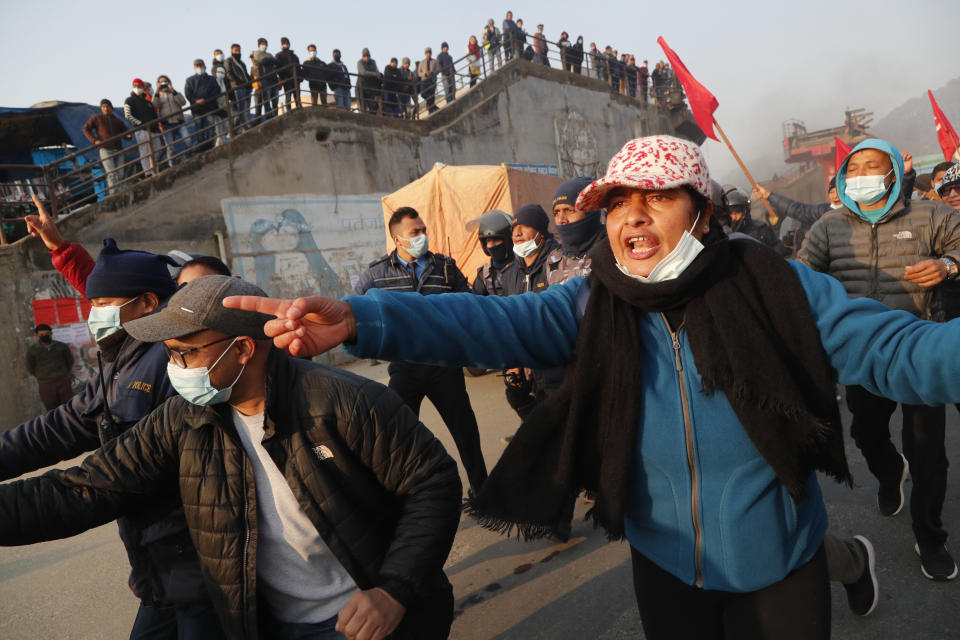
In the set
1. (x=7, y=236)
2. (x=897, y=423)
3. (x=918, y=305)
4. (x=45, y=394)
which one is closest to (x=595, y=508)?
(x=918, y=305)

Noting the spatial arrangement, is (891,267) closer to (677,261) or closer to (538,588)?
(677,261)

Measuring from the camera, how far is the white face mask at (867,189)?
136 inches

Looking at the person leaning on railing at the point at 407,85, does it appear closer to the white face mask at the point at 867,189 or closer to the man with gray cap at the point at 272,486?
the white face mask at the point at 867,189

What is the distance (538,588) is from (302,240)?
10.4 meters

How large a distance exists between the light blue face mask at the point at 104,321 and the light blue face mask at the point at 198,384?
93cm

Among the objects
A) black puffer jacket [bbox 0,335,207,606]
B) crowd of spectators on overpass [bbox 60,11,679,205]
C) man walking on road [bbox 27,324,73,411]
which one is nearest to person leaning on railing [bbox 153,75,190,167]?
crowd of spectators on overpass [bbox 60,11,679,205]

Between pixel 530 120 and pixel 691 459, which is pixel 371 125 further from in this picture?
pixel 691 459

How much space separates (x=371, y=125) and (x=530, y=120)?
686cm

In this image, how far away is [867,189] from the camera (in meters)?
3.49

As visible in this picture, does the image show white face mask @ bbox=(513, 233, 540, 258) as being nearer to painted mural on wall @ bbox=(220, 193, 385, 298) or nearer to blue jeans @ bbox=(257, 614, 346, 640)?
blue jeans @ bbox=(257, 614, 346, 640)

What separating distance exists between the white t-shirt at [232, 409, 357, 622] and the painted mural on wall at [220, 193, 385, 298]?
10.1m

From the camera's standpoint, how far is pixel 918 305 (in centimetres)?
345

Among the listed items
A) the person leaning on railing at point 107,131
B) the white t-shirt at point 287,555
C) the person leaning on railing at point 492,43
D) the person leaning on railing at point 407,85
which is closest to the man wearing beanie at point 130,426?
the white t-shirt at point 287,555

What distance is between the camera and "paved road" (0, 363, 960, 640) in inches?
114
